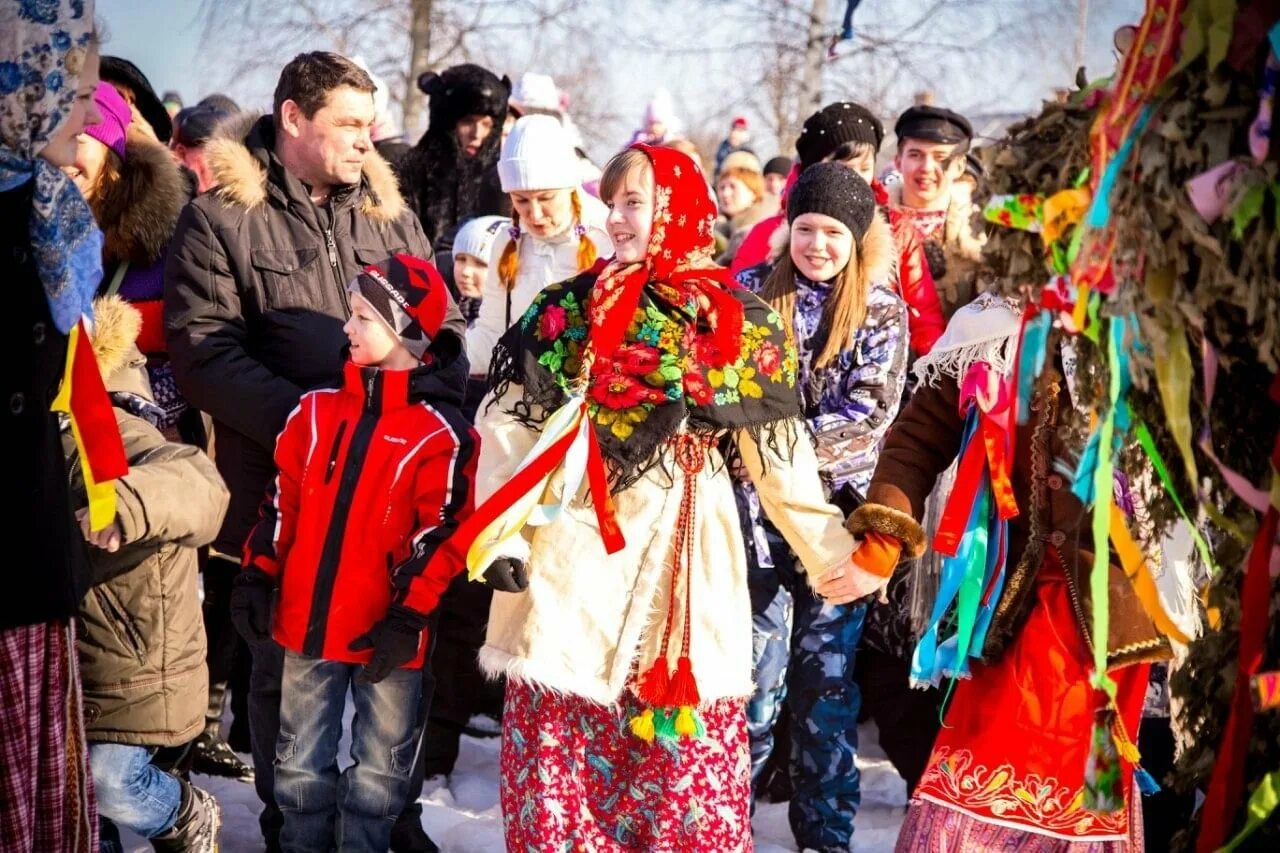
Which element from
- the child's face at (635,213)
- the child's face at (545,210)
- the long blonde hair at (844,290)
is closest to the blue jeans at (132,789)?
the child's face at (635,213)

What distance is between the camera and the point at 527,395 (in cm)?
377

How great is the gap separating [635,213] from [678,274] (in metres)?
0.20

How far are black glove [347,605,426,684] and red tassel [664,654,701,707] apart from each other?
0.72 m

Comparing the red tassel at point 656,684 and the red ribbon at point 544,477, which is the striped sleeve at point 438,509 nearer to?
the red ribbon at point 544,477

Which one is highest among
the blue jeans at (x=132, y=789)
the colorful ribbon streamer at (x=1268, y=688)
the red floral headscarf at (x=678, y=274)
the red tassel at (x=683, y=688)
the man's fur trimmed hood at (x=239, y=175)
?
the man's fur trimmed hood at (x=239, y=175)

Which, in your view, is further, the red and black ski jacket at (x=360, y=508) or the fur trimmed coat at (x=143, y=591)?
the red and black ski jacket at (x=360, y=508)

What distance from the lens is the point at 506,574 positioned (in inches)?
142

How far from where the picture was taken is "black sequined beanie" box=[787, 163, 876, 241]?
4.83 metres

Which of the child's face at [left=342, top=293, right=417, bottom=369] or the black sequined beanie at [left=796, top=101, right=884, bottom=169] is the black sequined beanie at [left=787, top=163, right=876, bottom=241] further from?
the child's face at [left=342, top=293, right=417, bottom=369]

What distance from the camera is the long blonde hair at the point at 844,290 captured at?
471 centimetres

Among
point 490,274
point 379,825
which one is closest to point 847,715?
point 379,825

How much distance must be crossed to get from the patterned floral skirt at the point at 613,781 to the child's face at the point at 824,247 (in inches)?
63.9

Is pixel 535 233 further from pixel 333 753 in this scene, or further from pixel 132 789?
pixel 132 789

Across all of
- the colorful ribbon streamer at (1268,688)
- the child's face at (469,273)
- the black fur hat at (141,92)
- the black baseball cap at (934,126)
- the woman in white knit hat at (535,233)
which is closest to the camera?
the colorful ribbon streamer at (1268,688)
